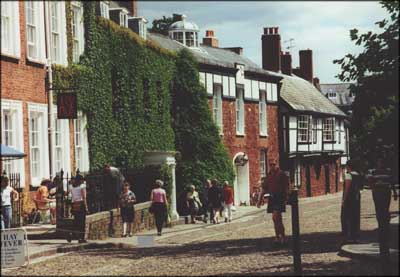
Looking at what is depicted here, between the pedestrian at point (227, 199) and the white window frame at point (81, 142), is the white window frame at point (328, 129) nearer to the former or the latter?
the pedestrian at point (227, 199)

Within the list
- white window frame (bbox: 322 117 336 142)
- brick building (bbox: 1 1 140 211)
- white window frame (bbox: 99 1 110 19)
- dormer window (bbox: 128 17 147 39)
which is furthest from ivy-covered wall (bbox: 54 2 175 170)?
white window frame (bbox: 322 117 336 142)

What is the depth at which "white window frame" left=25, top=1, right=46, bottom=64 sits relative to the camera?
22250 millimetres

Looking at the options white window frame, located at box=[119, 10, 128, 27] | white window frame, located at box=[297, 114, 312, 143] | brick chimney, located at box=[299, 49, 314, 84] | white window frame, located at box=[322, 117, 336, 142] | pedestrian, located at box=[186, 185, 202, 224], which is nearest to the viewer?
pedestrian, located at box=[186, 185, 202, 224]

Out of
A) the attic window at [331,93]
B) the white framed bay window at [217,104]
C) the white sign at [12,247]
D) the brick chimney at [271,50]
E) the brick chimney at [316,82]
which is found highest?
→ the brick chimney at [271,50]

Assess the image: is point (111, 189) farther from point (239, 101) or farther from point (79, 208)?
point (239, 101)

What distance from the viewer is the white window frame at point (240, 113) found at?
4506 centimetres

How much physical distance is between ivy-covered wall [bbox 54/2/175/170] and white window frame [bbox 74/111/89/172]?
0.24 m

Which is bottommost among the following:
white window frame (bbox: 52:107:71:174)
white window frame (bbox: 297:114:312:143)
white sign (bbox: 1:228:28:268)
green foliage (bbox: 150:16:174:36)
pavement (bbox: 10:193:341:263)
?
pavement (bbox: 10:193:341:263)

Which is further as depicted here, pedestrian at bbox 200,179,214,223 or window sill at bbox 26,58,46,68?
pedestrian at bbox 200,179,214,223

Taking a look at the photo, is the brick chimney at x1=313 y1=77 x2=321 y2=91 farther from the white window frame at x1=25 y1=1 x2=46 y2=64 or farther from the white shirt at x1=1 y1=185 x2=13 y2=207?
the white shirt at x1=1 y1=185 x2=13 y2=207

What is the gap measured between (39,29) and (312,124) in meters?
33.8

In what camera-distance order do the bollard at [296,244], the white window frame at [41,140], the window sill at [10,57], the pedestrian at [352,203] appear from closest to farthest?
the bollard at [296,244]
the pedestrian at [352,203]
the window sill at [10,57]
the white window frame at [41,140]

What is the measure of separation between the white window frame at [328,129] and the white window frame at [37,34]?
34.9m

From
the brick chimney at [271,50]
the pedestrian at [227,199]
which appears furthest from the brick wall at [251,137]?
the pedestrian at [227,199]
